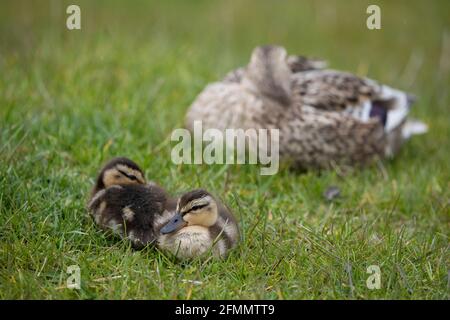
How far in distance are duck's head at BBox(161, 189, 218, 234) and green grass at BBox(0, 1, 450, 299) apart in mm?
183

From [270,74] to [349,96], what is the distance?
0.60 metres

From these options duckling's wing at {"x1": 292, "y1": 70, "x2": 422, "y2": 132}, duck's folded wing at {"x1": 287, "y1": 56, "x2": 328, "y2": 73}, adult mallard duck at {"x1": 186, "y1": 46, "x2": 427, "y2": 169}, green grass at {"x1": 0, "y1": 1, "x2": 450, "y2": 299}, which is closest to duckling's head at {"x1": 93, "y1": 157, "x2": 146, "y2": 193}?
green grass at {"x1": 0, "y1": 1, "x2": 450, "y2": 299}

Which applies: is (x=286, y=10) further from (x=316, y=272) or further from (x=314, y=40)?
(x=316, y=272)

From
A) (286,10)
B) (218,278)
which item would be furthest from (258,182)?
(286,10)

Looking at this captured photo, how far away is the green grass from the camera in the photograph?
3326 millimetres

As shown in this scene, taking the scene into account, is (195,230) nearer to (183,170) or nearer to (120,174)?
(120,174)

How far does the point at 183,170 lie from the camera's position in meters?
4.57

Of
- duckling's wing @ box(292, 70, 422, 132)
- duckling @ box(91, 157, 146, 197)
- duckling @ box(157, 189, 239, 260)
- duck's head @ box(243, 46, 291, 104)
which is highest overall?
duck's head @ box(243, 46, 291, 104)

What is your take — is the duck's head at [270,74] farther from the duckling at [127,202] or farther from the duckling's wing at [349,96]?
the duckling at [127,202]

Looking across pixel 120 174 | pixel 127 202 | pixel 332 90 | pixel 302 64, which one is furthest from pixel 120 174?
pixel 302 64

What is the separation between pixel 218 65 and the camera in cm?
635

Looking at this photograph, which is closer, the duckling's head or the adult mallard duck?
the duckling's head

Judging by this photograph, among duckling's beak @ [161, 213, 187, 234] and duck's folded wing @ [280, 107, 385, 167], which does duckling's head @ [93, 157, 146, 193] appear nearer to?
duckling's beak @ [161, 213, 187, 234]
